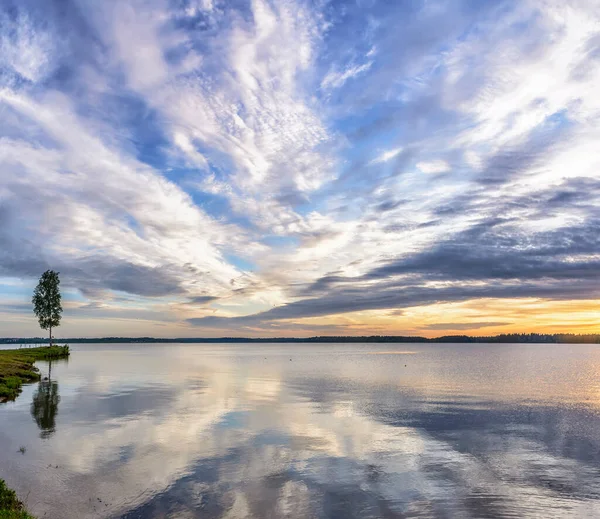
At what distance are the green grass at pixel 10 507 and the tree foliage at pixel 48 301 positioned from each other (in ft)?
455

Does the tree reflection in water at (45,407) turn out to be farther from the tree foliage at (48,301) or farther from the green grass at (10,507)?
the tree foliage at (48,301)

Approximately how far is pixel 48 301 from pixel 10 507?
142 m

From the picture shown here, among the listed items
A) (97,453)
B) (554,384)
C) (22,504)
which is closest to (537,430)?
(97,453)

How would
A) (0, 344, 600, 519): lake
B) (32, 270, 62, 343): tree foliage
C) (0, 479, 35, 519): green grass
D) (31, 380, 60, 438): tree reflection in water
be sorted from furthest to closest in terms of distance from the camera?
1. (32, 270, 62, 343): tree foliage
2. (31, 380, 60, 438): tree reflection in water
3. (0, 344, 600, 519): lake
4. (0, 479, 35, 519): green grass

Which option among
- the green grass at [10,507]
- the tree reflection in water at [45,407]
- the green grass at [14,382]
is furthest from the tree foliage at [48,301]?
the green grass at [10,507]

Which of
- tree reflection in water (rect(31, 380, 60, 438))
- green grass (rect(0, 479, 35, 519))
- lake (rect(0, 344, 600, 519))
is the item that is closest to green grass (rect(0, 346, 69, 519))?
green grass (rect(0, 479, 35, 519))

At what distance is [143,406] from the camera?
4900 centimetres

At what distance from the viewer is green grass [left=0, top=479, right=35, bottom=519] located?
55.7 ft

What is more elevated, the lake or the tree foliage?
the tree foliage

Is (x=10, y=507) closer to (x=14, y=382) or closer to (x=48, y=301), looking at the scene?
(x=14, y=382)

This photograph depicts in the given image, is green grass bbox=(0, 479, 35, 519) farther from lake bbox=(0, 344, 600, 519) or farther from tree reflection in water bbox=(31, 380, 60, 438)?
tree reflection in water bbox=(31, 380, 60, 438)

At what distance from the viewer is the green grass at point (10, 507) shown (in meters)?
17.0

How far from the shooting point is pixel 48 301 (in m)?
144

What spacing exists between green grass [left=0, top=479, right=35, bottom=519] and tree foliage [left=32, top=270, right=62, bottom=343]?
13860 cm
